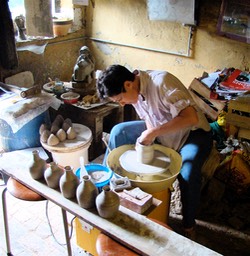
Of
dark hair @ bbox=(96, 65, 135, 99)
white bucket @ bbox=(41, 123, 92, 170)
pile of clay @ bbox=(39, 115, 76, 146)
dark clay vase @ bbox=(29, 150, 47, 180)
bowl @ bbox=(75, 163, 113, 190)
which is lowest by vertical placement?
white bucket @ bbox=(41, 123, 92, 170)

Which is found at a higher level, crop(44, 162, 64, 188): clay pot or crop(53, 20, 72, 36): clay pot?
crop(53, 20, 72, 36): clay pot

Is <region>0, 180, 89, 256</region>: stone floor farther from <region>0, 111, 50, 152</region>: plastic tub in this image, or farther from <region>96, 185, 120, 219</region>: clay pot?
<region>96, 185, 120, 219</region>: clay pot

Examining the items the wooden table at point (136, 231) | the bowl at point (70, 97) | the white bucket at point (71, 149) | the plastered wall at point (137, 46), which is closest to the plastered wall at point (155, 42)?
the plastered wall at point (137, 46)

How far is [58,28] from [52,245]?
8.88 feet

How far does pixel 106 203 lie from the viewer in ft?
4.99

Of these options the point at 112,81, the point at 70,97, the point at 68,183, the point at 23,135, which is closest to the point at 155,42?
the point at 70,97

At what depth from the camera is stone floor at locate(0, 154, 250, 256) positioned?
2272 mm

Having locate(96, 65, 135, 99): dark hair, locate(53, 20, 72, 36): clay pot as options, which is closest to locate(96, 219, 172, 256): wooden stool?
locate(96, 65, 135, 99): dark hair

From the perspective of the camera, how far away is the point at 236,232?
2.43m

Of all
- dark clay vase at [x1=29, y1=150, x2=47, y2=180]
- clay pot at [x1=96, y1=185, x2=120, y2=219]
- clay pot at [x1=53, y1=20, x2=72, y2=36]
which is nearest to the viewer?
clay pot at [x1=96, y1=185, x2=120, y2=219]

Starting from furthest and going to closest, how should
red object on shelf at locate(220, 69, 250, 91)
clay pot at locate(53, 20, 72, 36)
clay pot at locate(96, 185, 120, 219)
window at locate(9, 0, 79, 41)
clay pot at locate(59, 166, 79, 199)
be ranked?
1. clay pot at locate(53, 20, 72, 36)
2. window at locate(9, 0, 79, 41)
3. red object on shelf at locate(220, 69, 250, 91)
4. clay pot at locate(59, 166, 79, 199)
5. clay pot at locate(96, 185, 120, 219)

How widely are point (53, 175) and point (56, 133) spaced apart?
1.15 metres

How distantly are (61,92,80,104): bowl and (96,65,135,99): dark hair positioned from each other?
1.17m

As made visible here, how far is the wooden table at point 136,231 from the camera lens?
1.42 m
